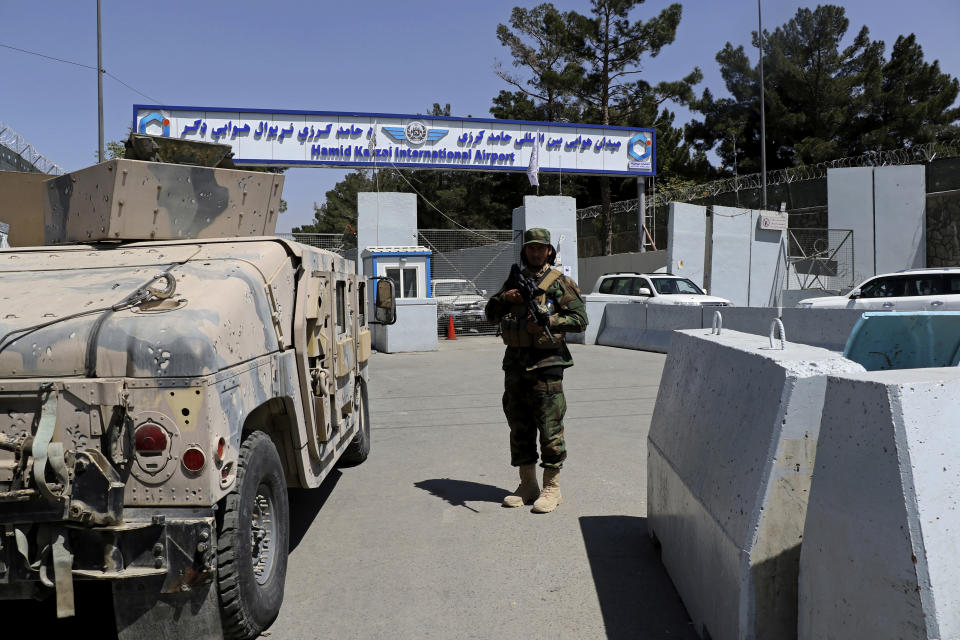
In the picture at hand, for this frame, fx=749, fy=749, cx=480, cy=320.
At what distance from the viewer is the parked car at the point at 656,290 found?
57.6 ft

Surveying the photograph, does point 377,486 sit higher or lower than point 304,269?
lower

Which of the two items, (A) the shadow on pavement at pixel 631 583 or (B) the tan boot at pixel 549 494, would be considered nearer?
(A) the shadow on pavement at pixel 631 583

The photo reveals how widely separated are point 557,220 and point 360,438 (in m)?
14.7

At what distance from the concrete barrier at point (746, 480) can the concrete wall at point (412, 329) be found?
13.7 metres

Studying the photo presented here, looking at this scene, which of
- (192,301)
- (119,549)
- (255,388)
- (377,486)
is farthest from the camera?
(377,486)

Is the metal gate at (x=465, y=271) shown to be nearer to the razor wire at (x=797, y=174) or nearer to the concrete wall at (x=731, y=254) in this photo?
the concrete wall at (x=731, y=254)

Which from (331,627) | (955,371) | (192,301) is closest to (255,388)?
(192,301)

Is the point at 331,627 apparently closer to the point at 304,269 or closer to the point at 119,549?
the point at 119,549

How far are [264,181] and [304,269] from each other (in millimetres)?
1327

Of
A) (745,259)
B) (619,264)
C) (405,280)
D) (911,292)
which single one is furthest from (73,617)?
(619,264)

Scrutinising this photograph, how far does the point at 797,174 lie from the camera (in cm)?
2848

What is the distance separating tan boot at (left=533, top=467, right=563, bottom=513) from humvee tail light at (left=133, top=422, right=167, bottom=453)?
121 inches

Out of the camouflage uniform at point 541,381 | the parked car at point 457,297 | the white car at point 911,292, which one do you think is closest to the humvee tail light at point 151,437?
the camouflage uniform at point 541,381

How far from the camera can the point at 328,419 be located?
472cm
